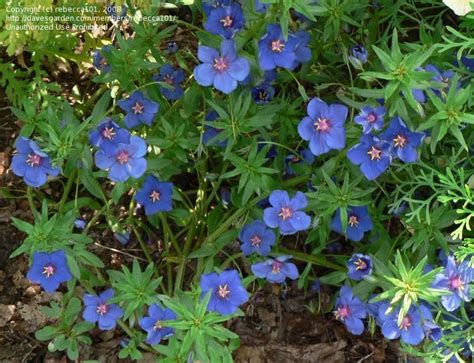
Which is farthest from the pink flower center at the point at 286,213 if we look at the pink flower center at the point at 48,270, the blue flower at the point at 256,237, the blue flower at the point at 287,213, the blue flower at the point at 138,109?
the pink flower center at the point at 48,270

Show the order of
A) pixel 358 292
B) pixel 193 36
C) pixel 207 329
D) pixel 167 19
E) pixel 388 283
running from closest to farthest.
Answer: pixel 207 329
pixel 388 283
pixel 358 292
pixel 167 19
pixel 193 36

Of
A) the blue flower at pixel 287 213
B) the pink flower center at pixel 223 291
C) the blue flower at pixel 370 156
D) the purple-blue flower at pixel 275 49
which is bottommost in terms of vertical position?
the pink flower center at pixel 223 291

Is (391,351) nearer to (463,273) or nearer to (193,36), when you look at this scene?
(463,273)

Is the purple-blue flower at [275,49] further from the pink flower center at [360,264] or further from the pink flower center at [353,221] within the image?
the pink flower center at [360,264]

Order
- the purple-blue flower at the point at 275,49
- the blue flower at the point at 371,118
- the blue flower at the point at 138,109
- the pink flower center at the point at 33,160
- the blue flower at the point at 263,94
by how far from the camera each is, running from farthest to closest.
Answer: the blue flower at the point at 263,94 → the blue flower at the point at 138,109 → the pink flower center at the point at 33,160 → the purple-blue flower at the point at 275,49 → the blue flower at the point at 371,118

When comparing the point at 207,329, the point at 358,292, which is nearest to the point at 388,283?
the point at 358,292

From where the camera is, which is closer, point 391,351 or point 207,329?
point 207,329

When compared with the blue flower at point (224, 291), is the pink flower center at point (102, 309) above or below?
below
